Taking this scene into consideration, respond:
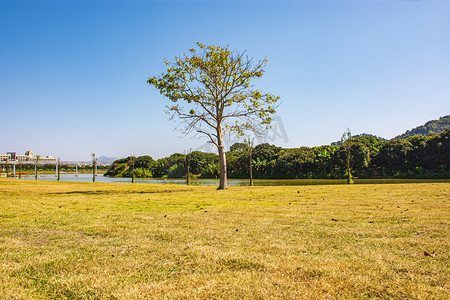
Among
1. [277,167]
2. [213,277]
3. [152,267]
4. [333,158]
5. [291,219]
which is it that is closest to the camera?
[213,277]

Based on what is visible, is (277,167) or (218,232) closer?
(218,232)

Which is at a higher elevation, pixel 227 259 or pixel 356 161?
pixel 356 161

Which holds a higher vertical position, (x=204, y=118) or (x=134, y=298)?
(x=204, y=118)

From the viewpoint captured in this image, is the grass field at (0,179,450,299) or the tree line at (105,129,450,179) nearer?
the grass field at (0,179,450,299)

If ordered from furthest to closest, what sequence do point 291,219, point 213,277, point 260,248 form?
Result: point 291,219
point 260,248
point 213,277

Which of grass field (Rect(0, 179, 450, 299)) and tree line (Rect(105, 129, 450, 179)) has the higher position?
tree line (Rect(105, 129, 450, 179))

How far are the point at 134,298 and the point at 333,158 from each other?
75.3m

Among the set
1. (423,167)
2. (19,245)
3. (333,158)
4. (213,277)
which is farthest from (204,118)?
(423,167)

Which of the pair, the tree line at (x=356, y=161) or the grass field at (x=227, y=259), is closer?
the grass field at (x=227, y=259)

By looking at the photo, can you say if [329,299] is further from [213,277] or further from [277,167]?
[277,167]

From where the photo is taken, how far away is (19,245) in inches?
192

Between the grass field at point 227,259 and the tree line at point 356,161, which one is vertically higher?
the tree line at point 356,161

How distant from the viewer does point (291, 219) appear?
23.8 ft

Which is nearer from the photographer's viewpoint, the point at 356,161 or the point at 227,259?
the point at 227,259
